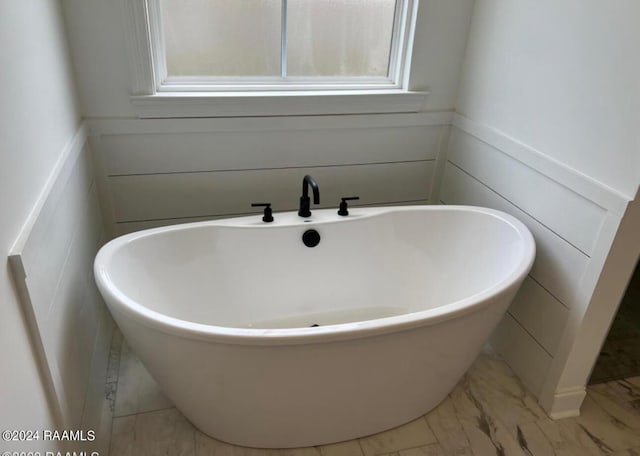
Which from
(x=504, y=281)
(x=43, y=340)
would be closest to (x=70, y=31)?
(x=43, y=340)

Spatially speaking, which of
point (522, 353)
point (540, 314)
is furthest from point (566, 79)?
point (522, 353)

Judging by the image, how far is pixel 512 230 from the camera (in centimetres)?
162

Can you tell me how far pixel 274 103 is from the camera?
1786 mm

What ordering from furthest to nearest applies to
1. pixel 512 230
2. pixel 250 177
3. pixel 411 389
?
1. pixel 250 177
2. pixel 512 230
3. pixel 411 389

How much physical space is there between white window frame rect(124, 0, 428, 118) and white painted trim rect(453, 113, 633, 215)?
287 millimetres

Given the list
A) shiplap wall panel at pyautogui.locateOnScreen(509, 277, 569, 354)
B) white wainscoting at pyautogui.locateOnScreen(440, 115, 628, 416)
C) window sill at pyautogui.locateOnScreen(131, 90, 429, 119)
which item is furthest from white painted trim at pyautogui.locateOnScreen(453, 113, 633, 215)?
shiplap wall panel at pyautogui.locateOnScreen(509, 277, 569, 354)

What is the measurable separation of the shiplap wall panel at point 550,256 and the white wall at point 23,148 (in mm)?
1512

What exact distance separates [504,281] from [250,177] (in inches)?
41.9

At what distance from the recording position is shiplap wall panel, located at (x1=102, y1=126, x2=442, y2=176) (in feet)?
5.75

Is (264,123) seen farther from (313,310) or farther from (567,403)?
(567,403)

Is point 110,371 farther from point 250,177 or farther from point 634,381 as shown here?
point 634,381

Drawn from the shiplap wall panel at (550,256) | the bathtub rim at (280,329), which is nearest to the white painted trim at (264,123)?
the shiplap wall panel at (550,256)

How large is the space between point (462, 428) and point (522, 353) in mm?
390

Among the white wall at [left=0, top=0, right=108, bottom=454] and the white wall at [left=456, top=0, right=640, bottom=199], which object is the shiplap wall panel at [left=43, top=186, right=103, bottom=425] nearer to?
the white wall at [left=0, top=0, right=108, bottom=454]
